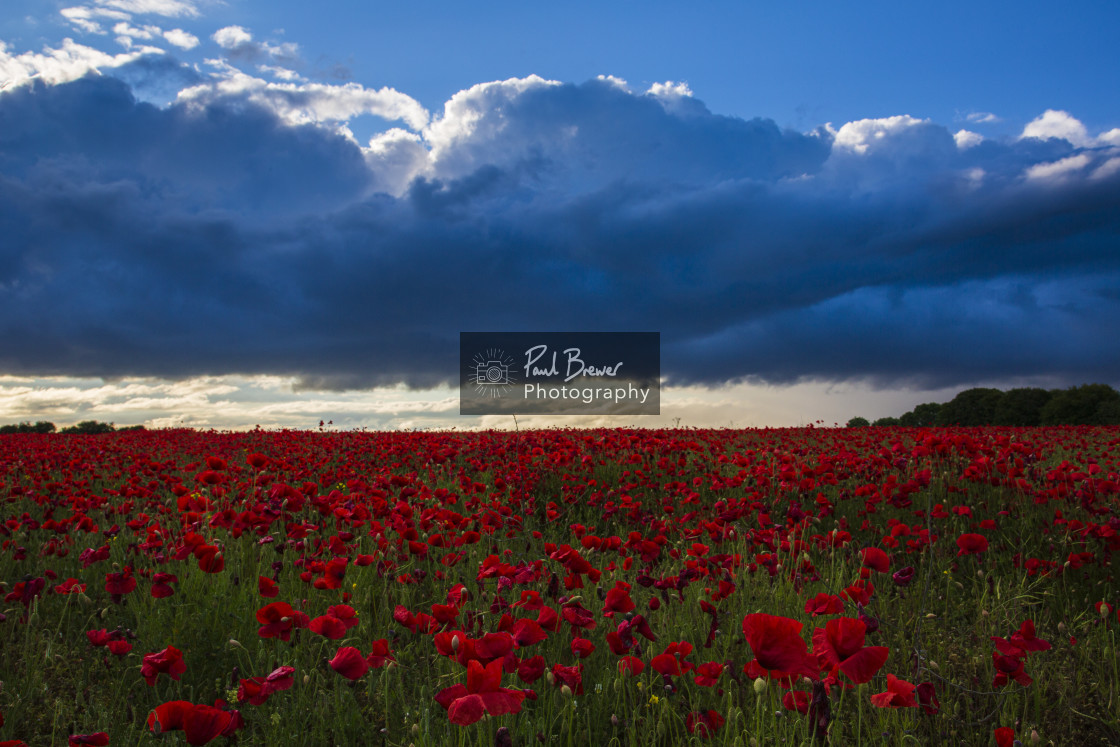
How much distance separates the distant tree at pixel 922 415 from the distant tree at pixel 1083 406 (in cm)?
461

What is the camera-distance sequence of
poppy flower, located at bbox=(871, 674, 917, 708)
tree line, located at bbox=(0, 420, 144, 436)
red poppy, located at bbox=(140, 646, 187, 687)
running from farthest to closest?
tree line, located at bbox=(0, 420, 144, 436) → red poppy, located at bbox=(140, 646, 187, 687) → poppy flower, located at bbox=(871, 674, 917, 708)

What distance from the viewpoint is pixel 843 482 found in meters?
7.80

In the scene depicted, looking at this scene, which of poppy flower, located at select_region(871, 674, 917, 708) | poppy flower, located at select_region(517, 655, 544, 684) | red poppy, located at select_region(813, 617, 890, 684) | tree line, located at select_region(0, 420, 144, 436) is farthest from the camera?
tree line, located at select_region(0, 420, 144, 436)

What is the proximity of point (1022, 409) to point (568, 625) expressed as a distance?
3566cm

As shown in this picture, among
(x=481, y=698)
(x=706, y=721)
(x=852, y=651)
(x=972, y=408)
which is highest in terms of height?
(x=972, y=408)

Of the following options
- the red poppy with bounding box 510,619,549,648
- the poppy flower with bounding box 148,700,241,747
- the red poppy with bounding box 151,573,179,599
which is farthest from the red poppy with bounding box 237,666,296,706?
the red poppy with bounding box 151,573,179,599

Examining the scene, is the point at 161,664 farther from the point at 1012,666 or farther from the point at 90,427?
the point at 90,427

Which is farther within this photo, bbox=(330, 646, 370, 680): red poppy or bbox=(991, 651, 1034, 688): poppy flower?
bbox=(991, 651, 1034, 688): poppy flower

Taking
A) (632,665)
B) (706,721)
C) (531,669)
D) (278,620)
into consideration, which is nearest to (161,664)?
(278,620)

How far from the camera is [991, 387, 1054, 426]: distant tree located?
30.6 metres

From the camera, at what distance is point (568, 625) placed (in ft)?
11.1

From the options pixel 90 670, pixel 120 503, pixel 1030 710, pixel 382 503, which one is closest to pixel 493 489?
pixel 382 503

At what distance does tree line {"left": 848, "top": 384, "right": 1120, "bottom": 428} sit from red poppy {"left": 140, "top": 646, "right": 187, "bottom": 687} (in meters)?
26.1

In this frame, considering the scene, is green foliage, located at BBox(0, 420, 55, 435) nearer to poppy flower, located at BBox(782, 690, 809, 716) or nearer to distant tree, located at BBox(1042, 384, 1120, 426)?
poppy flower, located at BBox(782, 690, 809, 716)
